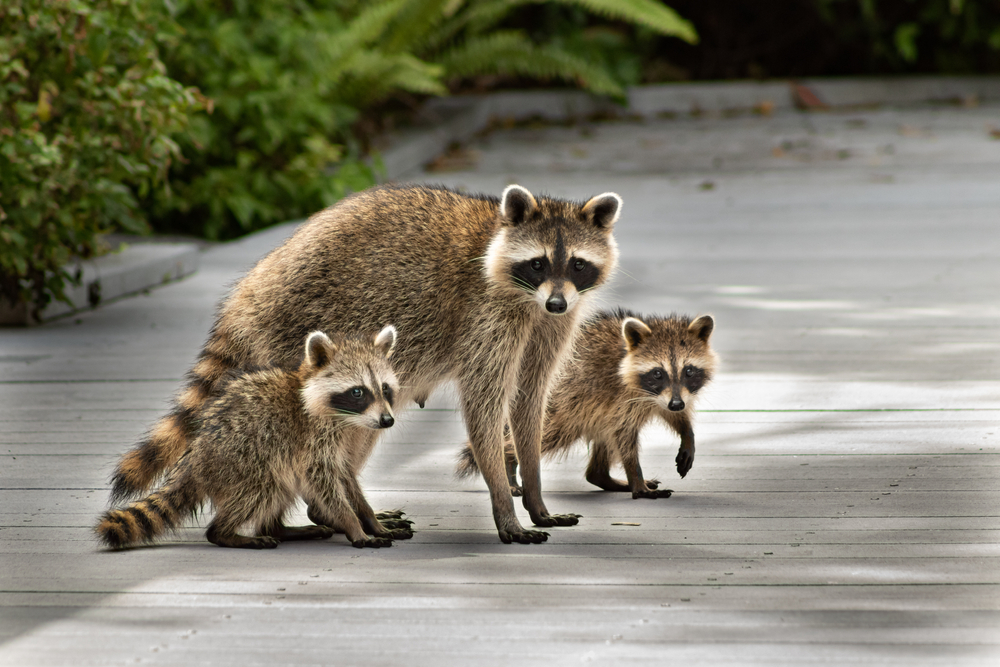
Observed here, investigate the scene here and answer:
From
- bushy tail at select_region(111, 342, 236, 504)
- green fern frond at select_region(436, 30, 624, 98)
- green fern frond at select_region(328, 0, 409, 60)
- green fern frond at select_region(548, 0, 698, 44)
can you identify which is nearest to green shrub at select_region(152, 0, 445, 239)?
green fern frond at select_region(328, 0, 409, 60)

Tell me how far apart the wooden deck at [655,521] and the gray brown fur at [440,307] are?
289 millimetres

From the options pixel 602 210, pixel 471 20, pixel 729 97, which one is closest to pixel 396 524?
pixel 602 210

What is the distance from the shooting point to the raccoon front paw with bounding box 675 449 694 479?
3.83 meters

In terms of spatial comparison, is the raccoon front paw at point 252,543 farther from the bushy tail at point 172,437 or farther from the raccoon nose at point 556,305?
the raccoon nose at point 556,305

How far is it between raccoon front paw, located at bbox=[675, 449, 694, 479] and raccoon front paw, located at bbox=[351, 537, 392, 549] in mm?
1022

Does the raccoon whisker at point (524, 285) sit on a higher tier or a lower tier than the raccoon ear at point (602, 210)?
lower

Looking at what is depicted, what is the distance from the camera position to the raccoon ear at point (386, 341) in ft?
11.3

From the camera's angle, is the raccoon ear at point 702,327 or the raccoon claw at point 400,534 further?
the raccoon ear at point 702,327

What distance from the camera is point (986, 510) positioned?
11.1ft

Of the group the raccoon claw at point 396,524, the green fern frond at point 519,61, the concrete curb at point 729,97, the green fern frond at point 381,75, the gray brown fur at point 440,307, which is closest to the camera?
the raccoon claw at point 396,524

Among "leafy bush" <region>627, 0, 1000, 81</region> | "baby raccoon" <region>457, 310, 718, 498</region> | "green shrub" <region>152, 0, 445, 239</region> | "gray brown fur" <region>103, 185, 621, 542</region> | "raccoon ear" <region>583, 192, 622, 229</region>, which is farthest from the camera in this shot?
"leafy bush" <region>627, 0, 1000, 81</region>

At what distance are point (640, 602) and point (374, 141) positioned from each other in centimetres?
937

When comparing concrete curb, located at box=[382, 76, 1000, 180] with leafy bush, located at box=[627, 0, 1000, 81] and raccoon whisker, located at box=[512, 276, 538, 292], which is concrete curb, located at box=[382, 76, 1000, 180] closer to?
leafy bush, located at box=[627, 0, 1000, 81]

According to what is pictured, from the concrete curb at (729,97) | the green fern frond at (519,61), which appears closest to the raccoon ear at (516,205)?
the green fern frond at (519,61)
